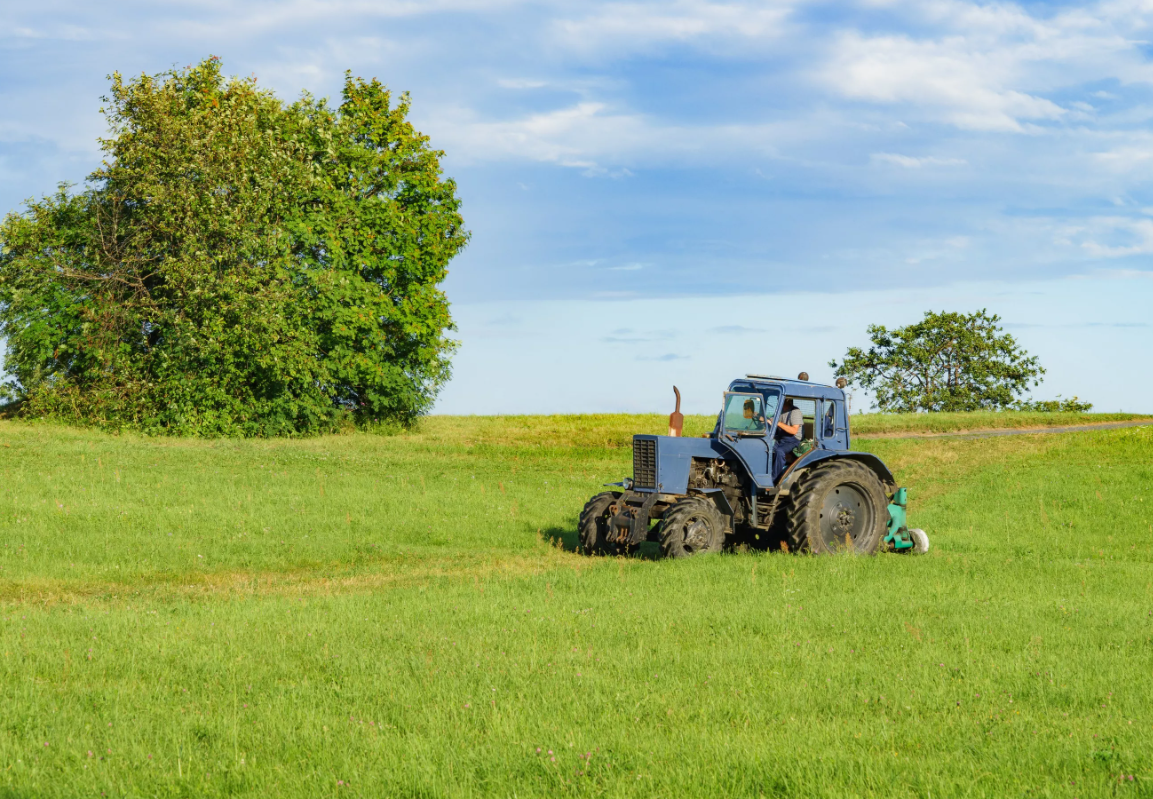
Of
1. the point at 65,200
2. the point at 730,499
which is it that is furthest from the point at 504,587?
the point at 65,200

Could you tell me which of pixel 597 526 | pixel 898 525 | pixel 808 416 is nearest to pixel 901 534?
pixel 898 525

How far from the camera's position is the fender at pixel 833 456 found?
1666cm

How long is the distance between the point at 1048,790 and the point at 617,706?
307cm

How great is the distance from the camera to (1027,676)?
8.65 m

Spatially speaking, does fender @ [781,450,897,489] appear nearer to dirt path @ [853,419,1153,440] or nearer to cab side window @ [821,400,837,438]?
cab side window @ [821,400,837,438]

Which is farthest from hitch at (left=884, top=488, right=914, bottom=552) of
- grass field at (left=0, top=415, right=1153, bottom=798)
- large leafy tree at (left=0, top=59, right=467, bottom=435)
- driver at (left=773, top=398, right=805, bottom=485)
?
large leafy tree at (left=0, top=59, right=467, bottom=435)

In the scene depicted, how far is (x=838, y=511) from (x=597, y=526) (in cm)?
404

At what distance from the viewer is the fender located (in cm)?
1666

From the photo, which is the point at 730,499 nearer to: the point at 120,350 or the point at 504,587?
the point at 504,587

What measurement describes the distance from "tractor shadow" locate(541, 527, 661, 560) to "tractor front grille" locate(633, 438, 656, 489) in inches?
49.4

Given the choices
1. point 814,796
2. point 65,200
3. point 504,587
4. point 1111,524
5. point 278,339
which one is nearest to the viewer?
point 814,796

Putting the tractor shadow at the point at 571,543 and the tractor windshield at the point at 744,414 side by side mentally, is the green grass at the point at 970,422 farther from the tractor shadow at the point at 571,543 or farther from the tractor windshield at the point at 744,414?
the tractor windshield at the point at 744,414

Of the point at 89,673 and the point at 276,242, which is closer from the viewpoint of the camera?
the point at 89,673

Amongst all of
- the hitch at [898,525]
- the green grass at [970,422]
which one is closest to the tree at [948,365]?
the green grass at [970,422]
